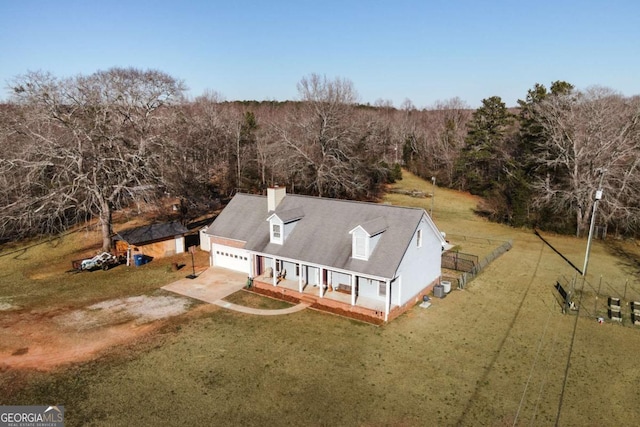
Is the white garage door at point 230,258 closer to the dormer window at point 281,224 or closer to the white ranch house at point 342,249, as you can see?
the white ranch house at point 342,249

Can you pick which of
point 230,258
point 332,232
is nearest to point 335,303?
point 332,232

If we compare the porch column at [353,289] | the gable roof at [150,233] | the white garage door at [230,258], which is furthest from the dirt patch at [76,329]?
the porch column at [353,289]

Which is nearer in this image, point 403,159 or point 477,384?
point 477,384

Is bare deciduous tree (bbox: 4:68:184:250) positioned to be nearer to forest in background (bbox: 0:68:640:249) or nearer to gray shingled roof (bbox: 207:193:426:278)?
forest in background (bbox: 0:68:640:249)

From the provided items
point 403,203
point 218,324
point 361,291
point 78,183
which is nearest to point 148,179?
point 78,183

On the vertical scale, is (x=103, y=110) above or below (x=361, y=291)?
above

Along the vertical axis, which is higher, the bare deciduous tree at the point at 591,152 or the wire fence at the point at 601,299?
the bare deciduous tree at the point at 591,152

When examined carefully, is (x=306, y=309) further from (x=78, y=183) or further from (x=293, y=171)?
(x=293, y=171)
